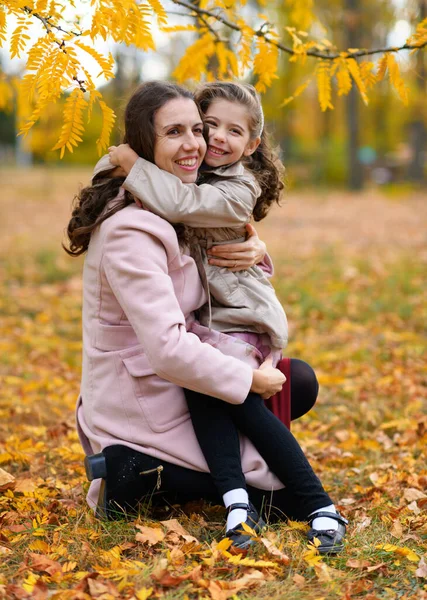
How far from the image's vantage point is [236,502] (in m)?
2.59

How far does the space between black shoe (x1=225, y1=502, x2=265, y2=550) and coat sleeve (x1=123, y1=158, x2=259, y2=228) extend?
1053mm

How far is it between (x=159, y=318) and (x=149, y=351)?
122mm

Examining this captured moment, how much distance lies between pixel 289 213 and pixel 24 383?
36.9 ft

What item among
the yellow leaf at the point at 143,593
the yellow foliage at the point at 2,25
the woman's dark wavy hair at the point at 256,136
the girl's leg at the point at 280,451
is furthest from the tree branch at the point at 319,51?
the yellow leaf at the point at 143,593

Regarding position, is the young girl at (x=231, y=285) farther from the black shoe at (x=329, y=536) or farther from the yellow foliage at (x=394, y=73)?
the yellow foliage at (x=394, y=73)

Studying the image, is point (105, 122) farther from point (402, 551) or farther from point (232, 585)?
point (402, 551)

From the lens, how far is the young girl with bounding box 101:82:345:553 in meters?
2.57

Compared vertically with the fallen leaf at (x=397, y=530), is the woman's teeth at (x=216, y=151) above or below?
above

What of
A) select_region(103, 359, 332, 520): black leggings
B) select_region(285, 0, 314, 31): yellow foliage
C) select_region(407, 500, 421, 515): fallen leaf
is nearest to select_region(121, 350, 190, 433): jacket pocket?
select_region(103, 359, 332, 520): black leggings

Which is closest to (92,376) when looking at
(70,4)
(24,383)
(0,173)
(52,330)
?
(70,4)

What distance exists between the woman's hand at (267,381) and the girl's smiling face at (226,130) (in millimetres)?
833

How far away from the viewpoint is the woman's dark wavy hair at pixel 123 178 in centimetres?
262

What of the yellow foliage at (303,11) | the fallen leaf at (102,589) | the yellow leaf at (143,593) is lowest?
the fallen leaf at (102,589)

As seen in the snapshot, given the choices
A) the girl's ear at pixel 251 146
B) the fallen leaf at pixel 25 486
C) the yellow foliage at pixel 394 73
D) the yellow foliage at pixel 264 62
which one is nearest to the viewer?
the girl's ear at pixel 251 146
